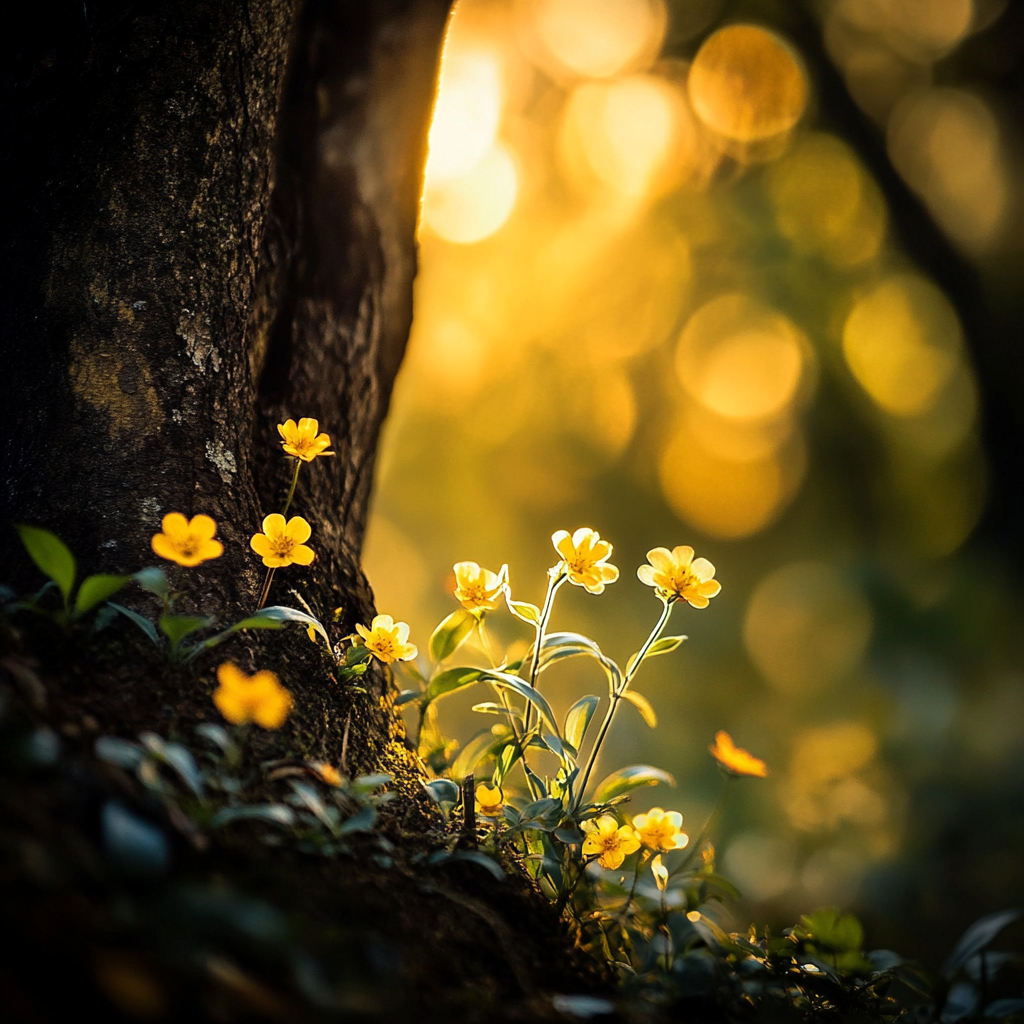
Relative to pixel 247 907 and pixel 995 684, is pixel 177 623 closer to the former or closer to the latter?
pixel 247 907

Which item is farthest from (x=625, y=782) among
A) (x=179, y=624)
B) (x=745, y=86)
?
(x=745, y=86)

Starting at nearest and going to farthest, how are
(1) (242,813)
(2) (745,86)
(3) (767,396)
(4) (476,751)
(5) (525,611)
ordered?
(1) (242,813) < (5) (525,611) < (4) (476,751) < (2) (745,86) < (3) (767,396)

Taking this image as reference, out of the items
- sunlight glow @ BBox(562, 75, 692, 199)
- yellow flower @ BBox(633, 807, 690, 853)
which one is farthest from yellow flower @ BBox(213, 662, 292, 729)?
sunlight glow @ BBox(562, 75, 692, 199)

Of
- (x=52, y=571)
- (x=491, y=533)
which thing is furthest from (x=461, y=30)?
(x=52, y=571)

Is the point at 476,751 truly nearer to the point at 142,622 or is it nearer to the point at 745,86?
the point at 142,622

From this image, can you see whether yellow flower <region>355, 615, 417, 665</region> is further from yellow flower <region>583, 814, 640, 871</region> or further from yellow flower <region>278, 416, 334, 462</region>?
yellow flower <region>583, 814, 640, 871</region>
